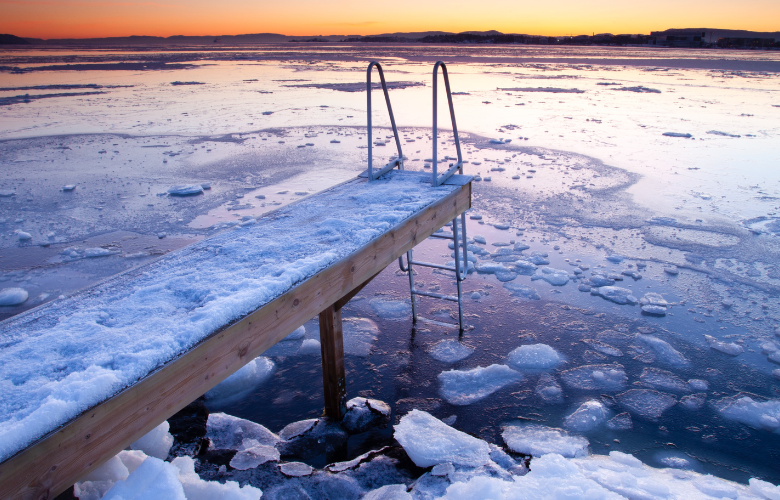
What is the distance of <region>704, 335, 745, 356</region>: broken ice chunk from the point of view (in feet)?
12.2

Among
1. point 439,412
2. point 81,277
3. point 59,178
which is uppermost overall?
point 59,178

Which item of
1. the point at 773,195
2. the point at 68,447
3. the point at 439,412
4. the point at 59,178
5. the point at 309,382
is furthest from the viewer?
the point at 59,178

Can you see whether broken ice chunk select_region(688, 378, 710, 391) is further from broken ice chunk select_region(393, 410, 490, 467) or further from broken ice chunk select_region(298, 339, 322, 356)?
broken ice chunk select_region(298, 339, 322, 356)

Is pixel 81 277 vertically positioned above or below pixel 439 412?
above

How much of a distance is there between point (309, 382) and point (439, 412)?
3.13 ft

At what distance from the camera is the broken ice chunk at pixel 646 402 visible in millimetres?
3152

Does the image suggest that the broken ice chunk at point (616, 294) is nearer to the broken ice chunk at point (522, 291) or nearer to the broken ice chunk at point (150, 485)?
the broken ice chunk at point (522, 291)

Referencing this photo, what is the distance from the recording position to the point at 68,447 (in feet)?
4.42

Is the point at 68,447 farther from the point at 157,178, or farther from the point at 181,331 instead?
the point at 157,178

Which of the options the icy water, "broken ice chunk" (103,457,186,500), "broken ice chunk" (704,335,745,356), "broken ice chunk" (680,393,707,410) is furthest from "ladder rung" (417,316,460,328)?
"broken ice chunk" (103,457,186,500)

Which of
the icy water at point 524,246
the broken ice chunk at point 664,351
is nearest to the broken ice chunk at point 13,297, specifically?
the icy water at point 524,246

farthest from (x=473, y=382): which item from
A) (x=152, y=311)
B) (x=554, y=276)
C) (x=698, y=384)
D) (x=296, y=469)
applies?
(x=152, y=311)

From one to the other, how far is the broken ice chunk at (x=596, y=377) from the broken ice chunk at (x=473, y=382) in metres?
0.35

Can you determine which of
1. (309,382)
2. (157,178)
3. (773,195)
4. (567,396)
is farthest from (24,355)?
(773,195)
